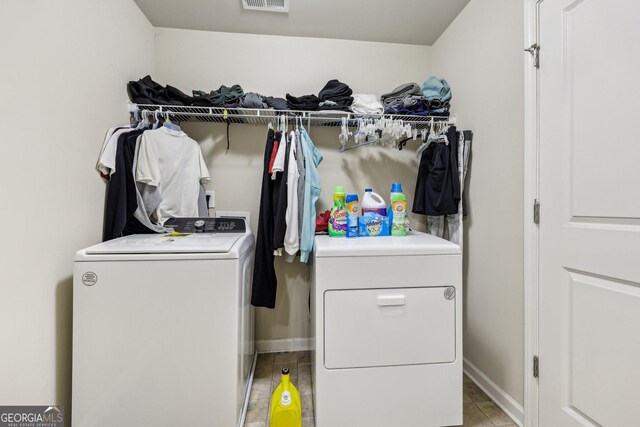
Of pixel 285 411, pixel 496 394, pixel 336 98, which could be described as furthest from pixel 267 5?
pixel 496 394

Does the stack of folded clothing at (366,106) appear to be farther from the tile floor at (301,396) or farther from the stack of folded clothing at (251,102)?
the tile floor at (301,396)

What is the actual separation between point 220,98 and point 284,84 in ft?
1.79

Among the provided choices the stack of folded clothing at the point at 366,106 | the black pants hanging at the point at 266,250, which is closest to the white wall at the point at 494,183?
the stack of folded clothing at the point at 366,106

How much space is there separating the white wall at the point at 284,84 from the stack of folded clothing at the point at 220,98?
24 centimetres

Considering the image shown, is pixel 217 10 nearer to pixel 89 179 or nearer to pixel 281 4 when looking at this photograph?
pixel 281 4

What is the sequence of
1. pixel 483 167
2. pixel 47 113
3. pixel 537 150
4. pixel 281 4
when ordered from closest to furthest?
pixel 47 113
pixel 537 150
pixel 483 167
pixel 281 4

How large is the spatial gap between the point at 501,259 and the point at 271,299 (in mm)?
1352

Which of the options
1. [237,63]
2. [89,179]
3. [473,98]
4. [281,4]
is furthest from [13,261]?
[473,98]

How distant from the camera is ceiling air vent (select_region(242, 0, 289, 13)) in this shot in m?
1.72

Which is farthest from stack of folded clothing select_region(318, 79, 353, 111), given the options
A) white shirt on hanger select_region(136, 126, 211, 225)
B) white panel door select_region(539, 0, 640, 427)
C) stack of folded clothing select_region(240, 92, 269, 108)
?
white panel door select_region(539, 0, 640, 427)

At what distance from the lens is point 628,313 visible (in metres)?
0.92

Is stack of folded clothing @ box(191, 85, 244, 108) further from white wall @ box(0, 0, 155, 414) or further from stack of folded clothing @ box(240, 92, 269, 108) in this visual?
white wall @ box(0, 0, 155, 414)

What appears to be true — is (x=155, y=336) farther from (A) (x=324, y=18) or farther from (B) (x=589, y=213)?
(A) (x=324, y=18)

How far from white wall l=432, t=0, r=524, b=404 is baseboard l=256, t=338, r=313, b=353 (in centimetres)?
117
